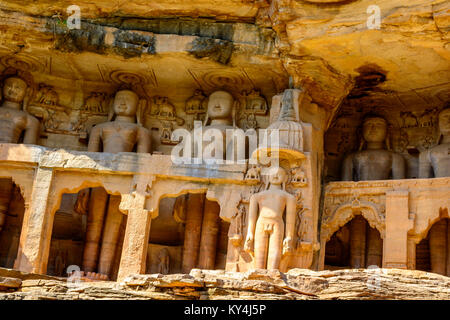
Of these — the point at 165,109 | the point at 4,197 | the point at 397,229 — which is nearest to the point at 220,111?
the point at 165,109

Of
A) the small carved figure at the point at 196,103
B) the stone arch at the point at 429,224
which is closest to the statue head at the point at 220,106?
the small carved figure at the point at 196,103

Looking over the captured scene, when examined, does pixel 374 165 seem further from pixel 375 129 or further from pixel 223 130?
pixel 223 130

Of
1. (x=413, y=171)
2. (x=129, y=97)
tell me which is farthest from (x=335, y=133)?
(x=129, y=97)

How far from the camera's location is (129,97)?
19.2 metres

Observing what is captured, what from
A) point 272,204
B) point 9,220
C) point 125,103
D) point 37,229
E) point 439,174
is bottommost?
point 37,229

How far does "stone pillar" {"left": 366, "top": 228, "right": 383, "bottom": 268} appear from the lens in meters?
18.2

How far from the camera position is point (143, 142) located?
19.0 metres

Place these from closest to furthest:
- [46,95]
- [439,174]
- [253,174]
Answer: [253,174]
[439,174]
[46,95]

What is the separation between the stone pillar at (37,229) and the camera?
16.1m

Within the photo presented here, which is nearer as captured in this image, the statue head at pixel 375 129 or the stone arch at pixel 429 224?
the stone arch at pixel 429 224

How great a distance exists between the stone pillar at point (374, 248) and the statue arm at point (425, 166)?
1761mm

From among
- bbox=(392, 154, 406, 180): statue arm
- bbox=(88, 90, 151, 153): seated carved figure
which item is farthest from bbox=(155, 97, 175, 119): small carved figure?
bbox=(392, 154, 406, 180): statue arm

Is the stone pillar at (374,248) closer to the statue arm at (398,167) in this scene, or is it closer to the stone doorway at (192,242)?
the statue arm at (398,167)

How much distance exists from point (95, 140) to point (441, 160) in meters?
7.88
